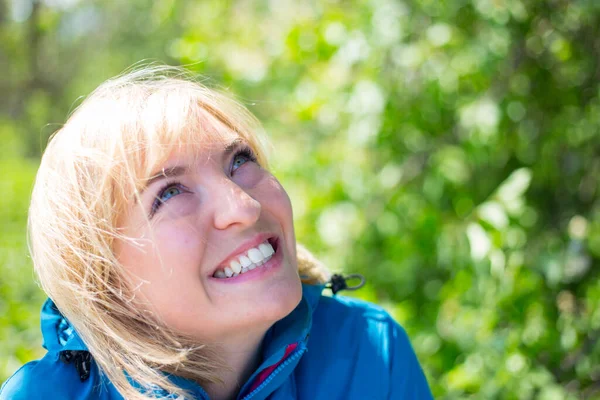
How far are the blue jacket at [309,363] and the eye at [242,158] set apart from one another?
0.36m

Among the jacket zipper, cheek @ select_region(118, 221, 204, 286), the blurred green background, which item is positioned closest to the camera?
cheek @ select_region(118, 221, 204, 286)

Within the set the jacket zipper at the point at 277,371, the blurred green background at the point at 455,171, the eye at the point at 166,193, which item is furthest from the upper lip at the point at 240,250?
the blurred green background at the point at 455,171

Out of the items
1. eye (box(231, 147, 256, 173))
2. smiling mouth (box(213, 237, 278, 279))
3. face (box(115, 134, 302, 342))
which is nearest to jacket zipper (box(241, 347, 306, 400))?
face (box(115, 134, 302, 342))

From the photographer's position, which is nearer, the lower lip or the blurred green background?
the lower lip

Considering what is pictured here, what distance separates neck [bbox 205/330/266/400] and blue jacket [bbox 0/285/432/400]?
4 centimetres

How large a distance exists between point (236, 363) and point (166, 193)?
413 mm

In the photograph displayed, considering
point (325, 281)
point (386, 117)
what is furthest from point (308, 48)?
point (325, 281)

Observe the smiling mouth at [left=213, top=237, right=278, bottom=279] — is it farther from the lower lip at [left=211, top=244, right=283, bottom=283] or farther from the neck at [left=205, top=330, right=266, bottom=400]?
the neck at [left=205, top=330, right=266, bottom=400]

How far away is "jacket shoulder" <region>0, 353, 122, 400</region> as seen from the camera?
1143 millimetres

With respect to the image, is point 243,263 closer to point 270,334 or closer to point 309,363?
point 270,334

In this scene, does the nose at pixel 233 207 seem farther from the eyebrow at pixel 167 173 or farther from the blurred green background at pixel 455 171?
the blurred green background at pixel 455 171

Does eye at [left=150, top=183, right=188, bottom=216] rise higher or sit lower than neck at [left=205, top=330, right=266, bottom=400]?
higher

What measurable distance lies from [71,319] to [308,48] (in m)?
1.58

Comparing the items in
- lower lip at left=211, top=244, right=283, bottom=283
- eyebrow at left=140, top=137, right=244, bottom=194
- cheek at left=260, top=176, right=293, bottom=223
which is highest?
eyebrow at left=140, top=137, right=244, bottom=194
